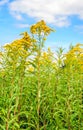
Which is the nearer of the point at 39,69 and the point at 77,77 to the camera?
the point at 39,69

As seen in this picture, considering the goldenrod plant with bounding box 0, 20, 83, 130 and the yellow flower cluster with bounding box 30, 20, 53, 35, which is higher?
the yellow flower cluster with bounding box 30, 20, 53, 35

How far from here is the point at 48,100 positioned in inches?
313

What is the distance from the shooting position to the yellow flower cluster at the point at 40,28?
23.4 feet

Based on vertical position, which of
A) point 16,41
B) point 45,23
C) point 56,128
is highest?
point 45,23

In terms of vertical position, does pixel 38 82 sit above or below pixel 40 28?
below

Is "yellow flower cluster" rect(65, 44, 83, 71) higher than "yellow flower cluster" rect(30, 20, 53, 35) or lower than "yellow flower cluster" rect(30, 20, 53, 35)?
lower

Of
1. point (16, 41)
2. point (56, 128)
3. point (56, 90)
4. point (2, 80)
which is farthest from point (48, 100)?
point (16, 41)

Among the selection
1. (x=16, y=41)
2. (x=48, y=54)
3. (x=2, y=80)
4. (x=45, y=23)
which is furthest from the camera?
(x=48, y=54)

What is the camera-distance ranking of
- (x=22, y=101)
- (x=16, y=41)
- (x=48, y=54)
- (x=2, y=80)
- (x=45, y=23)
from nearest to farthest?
(x=16, y=41) < (x=45, y=23) < (x=22, y=101) < (x=2, y=80) < (x=48, y=54)

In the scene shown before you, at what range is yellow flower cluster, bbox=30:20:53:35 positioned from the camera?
7.12 meters

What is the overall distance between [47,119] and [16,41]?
263 cm

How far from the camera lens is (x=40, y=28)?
7.14 meters

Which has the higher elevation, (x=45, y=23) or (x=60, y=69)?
(x=45, y=23)

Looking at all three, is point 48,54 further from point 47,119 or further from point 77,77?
point 47,119
